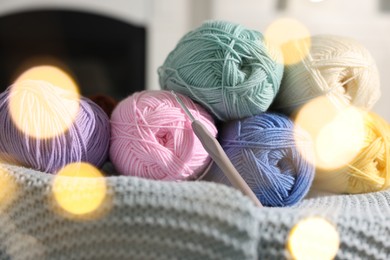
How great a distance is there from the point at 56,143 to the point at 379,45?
1732 mm

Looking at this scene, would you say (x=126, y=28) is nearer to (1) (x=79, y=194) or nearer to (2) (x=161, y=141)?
(2) (x=161, y=141)

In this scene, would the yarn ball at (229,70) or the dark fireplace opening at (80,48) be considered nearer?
the yarn ball at (229,70)

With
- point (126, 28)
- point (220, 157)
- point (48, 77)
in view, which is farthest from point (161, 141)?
point (126, 28)

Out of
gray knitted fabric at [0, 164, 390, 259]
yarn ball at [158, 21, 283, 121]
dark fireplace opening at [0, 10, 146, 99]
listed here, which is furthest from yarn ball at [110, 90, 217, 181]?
dark fireplace opening at [0, 10, 146, 99]

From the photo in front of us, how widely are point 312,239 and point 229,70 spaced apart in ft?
0.79

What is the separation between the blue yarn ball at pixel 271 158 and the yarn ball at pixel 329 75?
0.17ft

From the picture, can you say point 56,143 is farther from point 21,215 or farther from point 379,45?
point 379,45

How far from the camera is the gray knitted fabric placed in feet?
1.40

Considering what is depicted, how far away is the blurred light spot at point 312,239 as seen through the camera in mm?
438

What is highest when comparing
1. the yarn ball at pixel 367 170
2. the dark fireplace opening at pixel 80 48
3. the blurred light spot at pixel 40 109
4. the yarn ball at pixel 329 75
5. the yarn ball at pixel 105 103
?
the yarn ball at pixel 329 75

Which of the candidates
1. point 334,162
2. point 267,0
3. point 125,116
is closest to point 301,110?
point 334,162

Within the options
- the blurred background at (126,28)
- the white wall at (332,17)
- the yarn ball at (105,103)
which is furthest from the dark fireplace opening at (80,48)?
the yarn ball at (105,103)

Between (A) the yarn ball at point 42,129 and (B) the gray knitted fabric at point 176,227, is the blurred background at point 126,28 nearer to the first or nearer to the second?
(A) the yarn ball at point 42,129

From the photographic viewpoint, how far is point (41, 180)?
0.48 m
